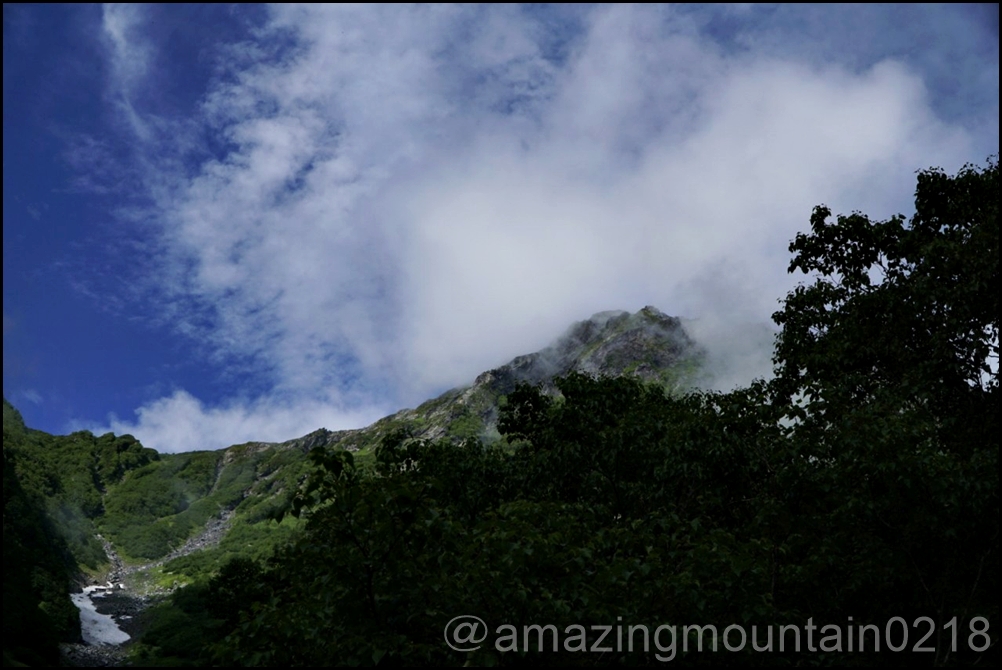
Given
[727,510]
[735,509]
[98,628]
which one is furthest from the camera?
[98,628]

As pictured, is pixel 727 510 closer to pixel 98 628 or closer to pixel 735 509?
pixel 735 509

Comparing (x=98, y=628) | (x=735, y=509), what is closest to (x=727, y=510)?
(x=735, y=509)

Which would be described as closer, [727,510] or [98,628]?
[727,510]

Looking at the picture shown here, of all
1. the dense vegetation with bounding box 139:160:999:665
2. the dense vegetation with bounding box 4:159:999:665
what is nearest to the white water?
the dense vegetation with bounding box 4:159:999:665

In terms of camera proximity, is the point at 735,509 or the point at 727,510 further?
the point at 735,509

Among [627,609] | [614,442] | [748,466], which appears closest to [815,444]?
[748,466]

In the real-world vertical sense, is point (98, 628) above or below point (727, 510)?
below

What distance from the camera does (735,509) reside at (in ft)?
60.9

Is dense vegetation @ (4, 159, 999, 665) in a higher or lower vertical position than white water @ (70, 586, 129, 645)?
higher

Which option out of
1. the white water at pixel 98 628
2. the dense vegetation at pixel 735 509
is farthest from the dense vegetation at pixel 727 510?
the white water at pixel 98 628

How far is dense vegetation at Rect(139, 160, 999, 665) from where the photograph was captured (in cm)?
938

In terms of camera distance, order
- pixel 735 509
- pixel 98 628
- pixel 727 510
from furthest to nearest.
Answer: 1. pixel 98 628
2. pixel 735 509
3. pixel 727 510

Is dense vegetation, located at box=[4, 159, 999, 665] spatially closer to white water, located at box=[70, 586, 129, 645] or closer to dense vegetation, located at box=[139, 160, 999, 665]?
dense vegetation, located at box=[139, 160, 999, 665]

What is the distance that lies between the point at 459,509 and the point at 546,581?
12291 millimetres
